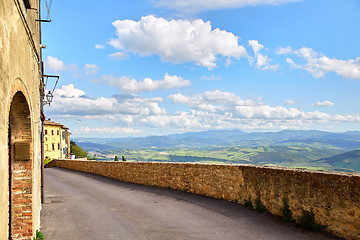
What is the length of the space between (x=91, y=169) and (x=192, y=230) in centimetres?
2189

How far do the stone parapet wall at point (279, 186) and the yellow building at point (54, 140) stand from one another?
54.9m

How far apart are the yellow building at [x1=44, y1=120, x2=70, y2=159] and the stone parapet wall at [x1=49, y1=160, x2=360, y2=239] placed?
180 ft

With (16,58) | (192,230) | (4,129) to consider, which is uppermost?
(16,58)

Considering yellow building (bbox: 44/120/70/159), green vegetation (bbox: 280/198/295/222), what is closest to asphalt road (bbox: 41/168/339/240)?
green vegetation (bbox: 280/198/295/222)

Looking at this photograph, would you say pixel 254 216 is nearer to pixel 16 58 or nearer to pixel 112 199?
pixel 112 199

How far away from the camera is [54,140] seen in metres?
68.8

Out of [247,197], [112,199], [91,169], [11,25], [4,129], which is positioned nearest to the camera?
[4,129]

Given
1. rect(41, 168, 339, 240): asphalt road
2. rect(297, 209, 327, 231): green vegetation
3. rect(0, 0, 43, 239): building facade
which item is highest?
rect(0, 0, 43, 239): building facade

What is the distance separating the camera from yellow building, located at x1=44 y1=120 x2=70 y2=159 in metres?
66.4

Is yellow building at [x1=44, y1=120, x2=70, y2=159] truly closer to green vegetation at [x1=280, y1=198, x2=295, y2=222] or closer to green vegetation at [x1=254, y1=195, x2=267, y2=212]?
green vegetation at [x1=254, y1=195, x2=267, y2=212]

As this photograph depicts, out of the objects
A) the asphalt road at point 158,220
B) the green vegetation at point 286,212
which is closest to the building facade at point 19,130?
the asphalt road at point 158,220

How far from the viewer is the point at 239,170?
39.4 ft

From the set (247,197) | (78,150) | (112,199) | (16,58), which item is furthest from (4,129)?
(78,150)

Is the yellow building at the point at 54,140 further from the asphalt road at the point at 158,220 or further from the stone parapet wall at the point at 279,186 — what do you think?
the stone parapet wall at the point at 279,186
